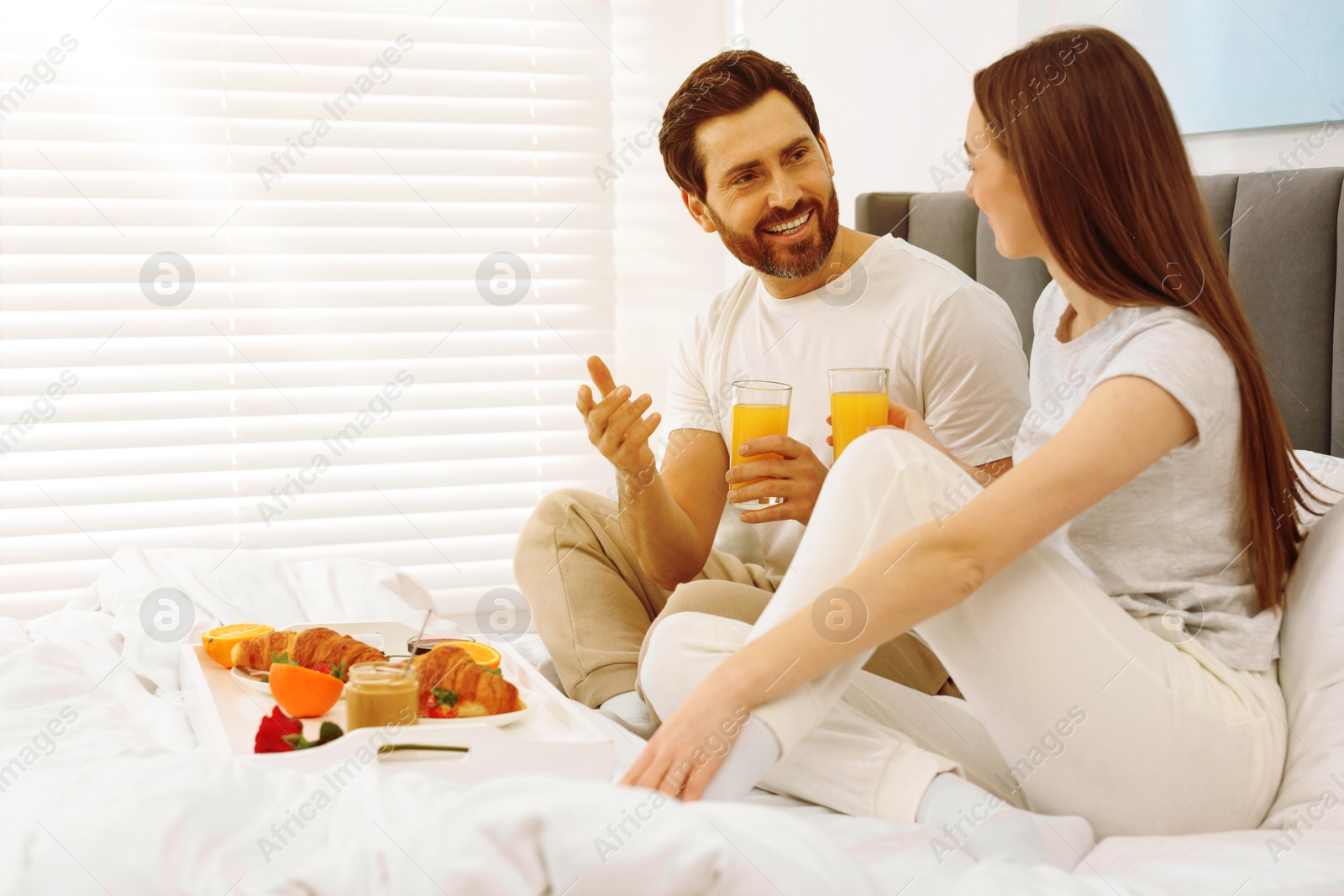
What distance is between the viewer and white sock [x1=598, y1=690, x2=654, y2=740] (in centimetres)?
158

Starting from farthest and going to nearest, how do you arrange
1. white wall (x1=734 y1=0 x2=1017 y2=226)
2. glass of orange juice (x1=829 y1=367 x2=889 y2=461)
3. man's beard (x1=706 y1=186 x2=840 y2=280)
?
white wall (x1=734 y1=0 x2=1017 y2=226) → man's beard (x1=706 y1=186 x2=840 y2=280) → glass of orange juice (x1=829 y1=367 x2=889 y2=461)

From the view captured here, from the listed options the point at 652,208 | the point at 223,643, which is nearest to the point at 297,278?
the point at 652,208

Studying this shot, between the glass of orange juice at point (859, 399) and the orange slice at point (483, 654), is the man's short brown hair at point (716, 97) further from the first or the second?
the orange slice at point (483, 654)

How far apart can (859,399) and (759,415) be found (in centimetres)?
17

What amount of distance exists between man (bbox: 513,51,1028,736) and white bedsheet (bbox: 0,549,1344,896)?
25.0 inches

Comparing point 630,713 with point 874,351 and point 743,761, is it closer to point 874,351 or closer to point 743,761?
point 743,761

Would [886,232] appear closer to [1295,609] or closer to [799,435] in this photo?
[799,435]

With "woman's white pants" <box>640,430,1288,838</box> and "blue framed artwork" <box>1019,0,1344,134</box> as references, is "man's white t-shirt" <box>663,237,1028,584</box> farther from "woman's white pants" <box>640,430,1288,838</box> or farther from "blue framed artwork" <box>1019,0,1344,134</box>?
"woman's white pants" <box>640,430,1288,838</box>

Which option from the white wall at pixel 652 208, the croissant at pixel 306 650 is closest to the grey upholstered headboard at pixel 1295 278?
the croissant at pixel 306 650

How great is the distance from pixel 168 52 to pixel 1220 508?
2.84m

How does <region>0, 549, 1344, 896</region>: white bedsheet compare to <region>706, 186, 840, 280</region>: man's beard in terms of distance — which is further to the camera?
<region>706, 186, 840, 280</region>: man's beard

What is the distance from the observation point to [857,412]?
1.52 metres

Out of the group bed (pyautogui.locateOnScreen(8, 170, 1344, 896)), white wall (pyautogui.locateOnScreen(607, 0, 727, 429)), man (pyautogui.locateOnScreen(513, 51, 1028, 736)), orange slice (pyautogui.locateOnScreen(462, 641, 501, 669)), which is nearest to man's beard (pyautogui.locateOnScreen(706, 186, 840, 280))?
man (pyautogui.locateOnScreen(513, 51, 1028, 736))

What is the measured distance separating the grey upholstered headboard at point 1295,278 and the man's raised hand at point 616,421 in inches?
33.3
